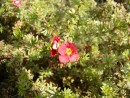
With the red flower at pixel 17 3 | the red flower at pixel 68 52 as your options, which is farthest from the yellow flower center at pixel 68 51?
the red flower at pixel 17 3

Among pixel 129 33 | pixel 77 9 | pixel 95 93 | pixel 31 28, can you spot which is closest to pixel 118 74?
pixel 95 93

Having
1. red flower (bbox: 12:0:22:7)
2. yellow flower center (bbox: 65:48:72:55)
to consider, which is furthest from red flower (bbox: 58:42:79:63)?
red flower (bbox: 12:0:22:7)

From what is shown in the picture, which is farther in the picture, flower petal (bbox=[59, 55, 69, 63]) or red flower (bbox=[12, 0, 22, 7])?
red flower (bbox=[12, 0, 22, 7])

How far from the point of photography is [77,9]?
2514 mm

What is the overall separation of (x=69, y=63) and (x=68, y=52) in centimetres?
15

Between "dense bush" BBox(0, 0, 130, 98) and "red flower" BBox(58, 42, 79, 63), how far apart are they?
8 centimetres

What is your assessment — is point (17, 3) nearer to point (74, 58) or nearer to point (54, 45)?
point (54, 45)

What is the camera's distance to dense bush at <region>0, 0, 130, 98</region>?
2366 millimetres

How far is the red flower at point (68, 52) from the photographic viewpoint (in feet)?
7.68

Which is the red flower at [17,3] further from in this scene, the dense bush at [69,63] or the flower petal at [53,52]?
the flower petal at [53,52]

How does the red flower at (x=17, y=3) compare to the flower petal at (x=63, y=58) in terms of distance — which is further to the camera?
the red flower at (x=17, y=3)

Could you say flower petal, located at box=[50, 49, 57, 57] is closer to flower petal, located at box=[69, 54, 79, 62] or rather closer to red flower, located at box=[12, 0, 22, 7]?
flower petal, located at box=[69, 54, 79, 62]

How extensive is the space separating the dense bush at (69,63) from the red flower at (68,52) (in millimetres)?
77

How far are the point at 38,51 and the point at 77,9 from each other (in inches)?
18.3
